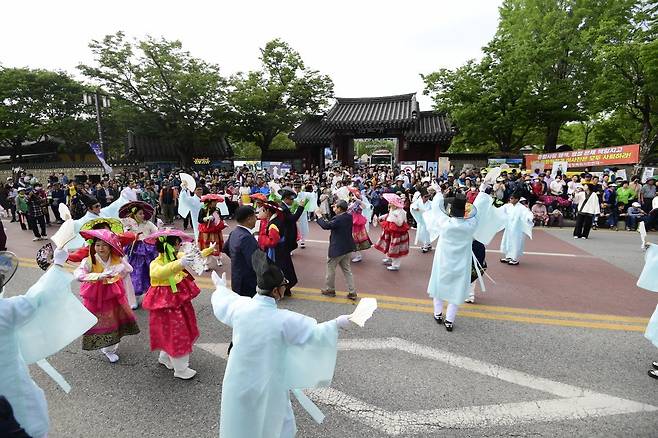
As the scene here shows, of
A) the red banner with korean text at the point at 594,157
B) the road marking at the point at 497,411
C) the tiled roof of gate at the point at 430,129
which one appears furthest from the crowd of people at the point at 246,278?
the tiled roof of gate at the point at 430,129

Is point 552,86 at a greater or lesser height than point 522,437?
greater

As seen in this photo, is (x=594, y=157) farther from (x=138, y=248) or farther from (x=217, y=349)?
(x=138, y=248)

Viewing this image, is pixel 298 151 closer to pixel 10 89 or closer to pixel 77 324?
pixel 10 89

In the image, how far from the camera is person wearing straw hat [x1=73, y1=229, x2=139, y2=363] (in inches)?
149

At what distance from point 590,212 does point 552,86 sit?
10.6 meters

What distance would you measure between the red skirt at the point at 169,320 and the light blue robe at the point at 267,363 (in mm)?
1451

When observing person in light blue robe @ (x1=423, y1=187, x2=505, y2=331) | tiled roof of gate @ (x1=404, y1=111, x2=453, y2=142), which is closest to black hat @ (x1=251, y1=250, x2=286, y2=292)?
person in light blue robe @ (x1=423, y1=187, x2=505, y2=331)

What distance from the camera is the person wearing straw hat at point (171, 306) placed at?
11.8ft

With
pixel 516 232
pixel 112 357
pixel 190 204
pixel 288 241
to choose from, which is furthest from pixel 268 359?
pixel 516 232

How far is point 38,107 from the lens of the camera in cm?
2416

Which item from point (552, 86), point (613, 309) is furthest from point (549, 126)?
point (613, 309)

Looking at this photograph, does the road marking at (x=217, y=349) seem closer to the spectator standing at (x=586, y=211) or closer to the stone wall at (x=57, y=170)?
the spectator standing at (x=586, y=211)

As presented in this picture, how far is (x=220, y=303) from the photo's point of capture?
8.34 ft

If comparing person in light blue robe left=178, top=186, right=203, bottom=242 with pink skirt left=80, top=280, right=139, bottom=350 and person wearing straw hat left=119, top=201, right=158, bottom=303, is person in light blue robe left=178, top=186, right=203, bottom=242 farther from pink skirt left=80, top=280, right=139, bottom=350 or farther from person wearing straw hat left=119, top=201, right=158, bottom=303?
pink skirt left=80, top=280, right=139, bottom=350
